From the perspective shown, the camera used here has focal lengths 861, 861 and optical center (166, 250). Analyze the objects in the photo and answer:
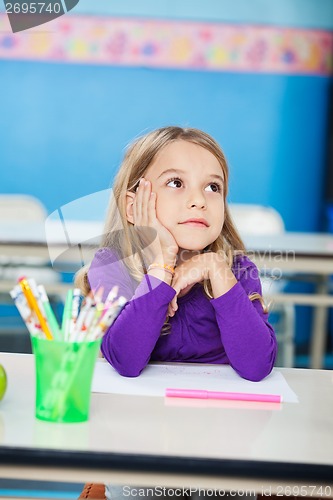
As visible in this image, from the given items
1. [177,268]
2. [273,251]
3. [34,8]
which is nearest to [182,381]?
[177,268]

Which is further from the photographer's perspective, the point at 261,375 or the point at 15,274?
the point at 15,274

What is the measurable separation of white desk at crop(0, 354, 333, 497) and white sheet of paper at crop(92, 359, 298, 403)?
0.25 ft

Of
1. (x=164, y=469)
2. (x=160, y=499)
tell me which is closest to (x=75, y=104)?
(x=160, y=499)

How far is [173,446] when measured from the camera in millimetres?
947

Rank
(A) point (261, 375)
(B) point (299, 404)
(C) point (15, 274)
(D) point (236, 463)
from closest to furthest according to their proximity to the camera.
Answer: (D) point (236, 463)
(B) point (299, 404)
(A) point (261, 375)
(C) point (15, 274)

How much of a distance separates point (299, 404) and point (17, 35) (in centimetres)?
382

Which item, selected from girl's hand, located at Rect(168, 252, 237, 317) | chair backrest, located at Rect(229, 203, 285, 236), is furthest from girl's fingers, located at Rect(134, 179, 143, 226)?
chair backrest, located at Rect(229, 203, 285, 236)

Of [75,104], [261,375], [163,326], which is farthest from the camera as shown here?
[75,104]

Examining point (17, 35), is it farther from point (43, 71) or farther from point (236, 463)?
point (236, 463)

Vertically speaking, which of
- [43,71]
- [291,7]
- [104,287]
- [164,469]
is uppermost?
[291,7]

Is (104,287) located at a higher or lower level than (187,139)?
lower

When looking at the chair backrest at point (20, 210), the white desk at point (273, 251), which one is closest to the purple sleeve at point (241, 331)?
the white desk at point (273, 251)

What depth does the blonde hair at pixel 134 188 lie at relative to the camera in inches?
58.3

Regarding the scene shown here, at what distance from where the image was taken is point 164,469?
91 centimetres
